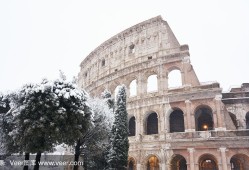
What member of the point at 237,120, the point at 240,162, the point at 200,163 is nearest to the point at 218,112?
the point at 237,120

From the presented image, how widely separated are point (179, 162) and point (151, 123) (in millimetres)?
4235

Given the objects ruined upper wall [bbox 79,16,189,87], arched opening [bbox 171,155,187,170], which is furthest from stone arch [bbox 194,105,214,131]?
ruined upper wall [bbox 79,16,189,87]

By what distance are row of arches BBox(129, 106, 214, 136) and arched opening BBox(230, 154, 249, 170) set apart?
127 inches

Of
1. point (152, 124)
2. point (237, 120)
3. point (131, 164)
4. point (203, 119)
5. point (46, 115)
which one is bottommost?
point (131, 164)

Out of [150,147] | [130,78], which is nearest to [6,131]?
[150,147]

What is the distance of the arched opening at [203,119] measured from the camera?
71.5 ft

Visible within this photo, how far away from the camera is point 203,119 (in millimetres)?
22500

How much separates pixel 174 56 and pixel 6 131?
1525cm

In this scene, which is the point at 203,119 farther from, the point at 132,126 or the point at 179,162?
the point at 132,126

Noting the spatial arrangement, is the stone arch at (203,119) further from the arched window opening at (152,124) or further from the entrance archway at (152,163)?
the entrance archway at (152,163)

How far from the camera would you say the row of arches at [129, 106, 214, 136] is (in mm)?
21406

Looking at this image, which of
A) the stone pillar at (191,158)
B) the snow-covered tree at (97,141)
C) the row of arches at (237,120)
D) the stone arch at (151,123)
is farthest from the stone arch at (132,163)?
the row of arches at (237,120)

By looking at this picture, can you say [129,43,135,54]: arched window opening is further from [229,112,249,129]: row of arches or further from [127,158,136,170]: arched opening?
[229,112,249,129]: row of arches

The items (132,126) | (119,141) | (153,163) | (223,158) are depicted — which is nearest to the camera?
(119,141)
